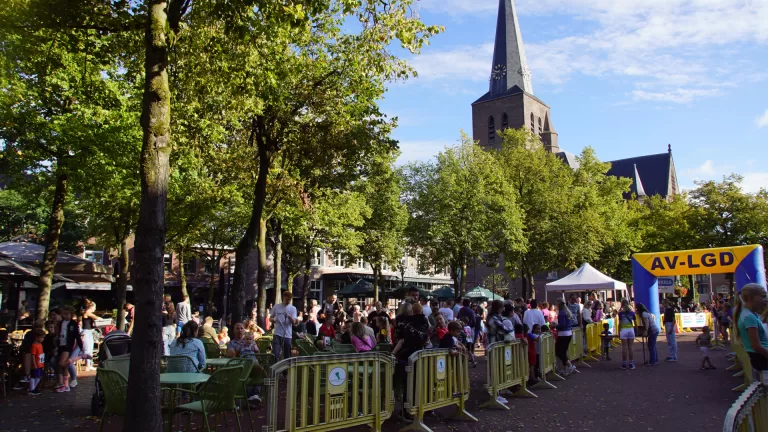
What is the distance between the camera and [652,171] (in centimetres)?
7900

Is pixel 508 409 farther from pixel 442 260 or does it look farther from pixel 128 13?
pixel 442 260

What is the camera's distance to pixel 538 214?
4103cm

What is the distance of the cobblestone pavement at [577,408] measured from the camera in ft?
27.7

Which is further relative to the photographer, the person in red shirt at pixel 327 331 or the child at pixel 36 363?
the person in red shirt at pixel 327 331

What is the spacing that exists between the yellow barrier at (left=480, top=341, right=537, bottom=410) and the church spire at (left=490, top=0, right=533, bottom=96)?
5975 cm

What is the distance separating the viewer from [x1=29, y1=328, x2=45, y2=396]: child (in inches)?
442

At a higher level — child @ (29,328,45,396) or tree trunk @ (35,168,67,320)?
tree trunk @ (35,168,67,320)

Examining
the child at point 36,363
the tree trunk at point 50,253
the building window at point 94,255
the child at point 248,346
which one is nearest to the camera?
the child at point 248,346

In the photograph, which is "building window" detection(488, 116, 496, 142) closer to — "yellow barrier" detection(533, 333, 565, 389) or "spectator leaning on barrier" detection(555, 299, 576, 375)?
"spectator leaning on barrier" detection(555, 299, 576, 375)

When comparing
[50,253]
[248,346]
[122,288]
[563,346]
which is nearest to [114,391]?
[248,346]

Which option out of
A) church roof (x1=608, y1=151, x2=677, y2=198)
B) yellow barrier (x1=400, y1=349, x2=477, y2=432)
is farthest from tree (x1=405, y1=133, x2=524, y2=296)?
church roof (x1=608, y1=151, x2=677, y2=198)

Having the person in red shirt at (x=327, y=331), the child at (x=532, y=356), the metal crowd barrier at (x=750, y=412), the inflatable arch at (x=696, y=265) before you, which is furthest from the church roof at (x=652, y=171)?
the metal crowd barrier at (x=750, y=412)

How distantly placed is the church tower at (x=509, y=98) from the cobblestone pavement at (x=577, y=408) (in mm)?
55315

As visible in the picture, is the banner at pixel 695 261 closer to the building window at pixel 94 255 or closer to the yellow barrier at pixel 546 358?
the yellow barrier at pixel 546 358
